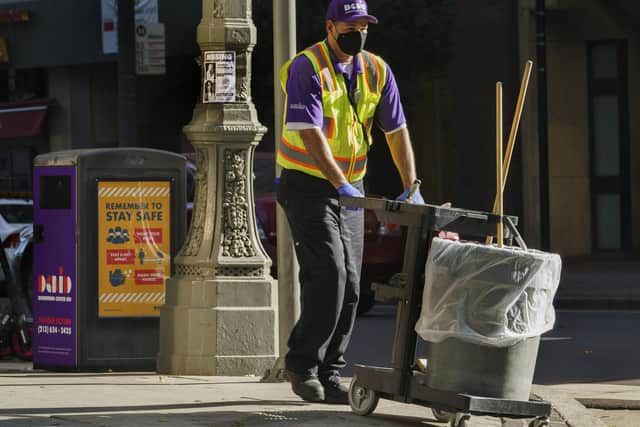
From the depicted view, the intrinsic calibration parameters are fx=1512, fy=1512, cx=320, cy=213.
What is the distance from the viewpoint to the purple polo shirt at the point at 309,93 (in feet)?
22.9

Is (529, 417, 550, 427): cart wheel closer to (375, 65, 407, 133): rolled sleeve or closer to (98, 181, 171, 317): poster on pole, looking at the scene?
(375, 65, 407, 133): rolled sleeve

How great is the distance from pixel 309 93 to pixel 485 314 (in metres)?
1.49

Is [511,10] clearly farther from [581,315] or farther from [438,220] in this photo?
[438,220]

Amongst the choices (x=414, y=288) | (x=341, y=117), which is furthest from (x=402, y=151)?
(x=414, y=288)

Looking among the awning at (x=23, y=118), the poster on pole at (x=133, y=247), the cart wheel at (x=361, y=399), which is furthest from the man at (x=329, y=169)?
the awning at (x=23, y=118)

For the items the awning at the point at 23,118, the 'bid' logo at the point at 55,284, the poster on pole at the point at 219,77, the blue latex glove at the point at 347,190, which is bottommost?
the 'bid' logo at the point at 55,284

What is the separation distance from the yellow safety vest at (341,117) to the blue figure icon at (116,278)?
2.68 meters

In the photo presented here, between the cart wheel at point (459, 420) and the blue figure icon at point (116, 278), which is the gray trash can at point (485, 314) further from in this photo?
the blue figure icon at point (116, 278)

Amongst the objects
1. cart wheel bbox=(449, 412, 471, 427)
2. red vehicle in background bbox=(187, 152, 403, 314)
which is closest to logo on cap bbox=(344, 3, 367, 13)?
cart wheel bbox=(449, 412, 471, 427)

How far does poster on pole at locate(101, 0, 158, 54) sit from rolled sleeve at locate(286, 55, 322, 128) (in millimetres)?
21922

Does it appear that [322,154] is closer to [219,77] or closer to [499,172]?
[499,172]

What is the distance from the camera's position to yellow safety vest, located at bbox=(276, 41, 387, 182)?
279 inches

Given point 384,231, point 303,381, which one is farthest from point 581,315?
point 303,381

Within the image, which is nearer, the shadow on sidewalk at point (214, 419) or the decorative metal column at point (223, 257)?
the shadow on sidewalk at point (214, 419)
